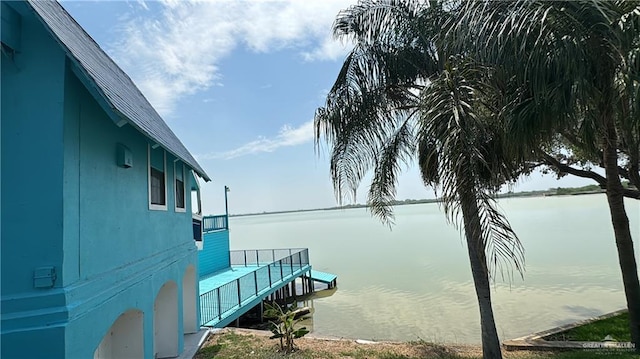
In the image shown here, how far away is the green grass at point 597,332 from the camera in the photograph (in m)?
8.80

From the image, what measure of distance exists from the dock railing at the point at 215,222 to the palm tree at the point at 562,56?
16762mm

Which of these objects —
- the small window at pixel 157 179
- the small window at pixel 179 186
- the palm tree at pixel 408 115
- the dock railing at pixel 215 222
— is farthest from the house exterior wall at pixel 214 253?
the palm tree at pixel 408 115

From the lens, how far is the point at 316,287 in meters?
23.1

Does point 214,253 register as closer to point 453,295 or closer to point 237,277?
point 237,277

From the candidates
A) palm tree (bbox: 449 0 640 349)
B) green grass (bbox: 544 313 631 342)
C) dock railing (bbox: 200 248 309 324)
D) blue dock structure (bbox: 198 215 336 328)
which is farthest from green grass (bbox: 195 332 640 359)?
palm tree (bbox: 449 0 640 349)

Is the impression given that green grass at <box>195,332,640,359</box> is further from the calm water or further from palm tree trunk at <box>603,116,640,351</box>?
the calm water

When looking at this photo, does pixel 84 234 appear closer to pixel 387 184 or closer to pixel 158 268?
pixel 158 268

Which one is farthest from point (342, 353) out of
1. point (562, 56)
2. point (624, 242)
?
point (562, 56)

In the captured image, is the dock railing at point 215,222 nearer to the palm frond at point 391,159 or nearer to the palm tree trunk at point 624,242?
the palm frond at point 391,159

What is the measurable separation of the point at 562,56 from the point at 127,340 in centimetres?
746

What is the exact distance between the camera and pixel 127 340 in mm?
5949

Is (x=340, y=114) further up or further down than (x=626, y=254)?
further up

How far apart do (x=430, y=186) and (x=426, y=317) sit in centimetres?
990

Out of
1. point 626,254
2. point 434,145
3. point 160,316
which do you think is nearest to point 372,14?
point 434,145
